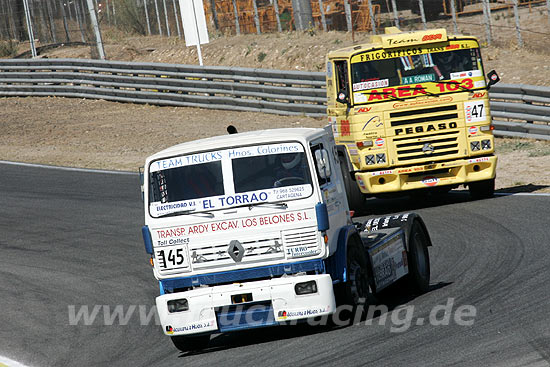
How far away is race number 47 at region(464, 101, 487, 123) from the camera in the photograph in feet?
50.7

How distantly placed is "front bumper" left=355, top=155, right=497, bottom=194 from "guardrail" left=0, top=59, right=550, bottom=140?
17.9 feet

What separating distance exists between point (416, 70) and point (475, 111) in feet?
3.92

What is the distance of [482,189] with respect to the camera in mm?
16016

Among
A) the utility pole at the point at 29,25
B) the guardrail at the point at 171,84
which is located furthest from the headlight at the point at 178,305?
the utility pole at the point at 29,25

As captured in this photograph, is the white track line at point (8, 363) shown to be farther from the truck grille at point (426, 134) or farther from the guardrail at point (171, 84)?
the guardrail at point (171, 84)

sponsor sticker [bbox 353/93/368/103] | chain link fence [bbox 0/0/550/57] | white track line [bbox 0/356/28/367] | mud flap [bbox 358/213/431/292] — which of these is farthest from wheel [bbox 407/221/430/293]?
chain link fence [bbox 0/0/550/57]

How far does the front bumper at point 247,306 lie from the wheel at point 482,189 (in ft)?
25.8

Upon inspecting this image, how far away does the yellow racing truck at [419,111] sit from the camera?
15453mm

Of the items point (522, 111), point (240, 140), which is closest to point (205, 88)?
point (522, 111)

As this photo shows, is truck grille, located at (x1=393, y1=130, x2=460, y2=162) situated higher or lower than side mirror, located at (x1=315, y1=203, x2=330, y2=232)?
lower

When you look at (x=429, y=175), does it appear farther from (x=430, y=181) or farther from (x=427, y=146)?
(x=427, y=146)

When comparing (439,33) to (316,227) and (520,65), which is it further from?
(520,65)

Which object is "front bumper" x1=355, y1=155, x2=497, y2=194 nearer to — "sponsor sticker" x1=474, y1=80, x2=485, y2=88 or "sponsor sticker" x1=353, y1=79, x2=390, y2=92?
"sponsor sticker" x1=474, y1=80, x2=485, y2=88

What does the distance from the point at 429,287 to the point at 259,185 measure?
9.65 feet
